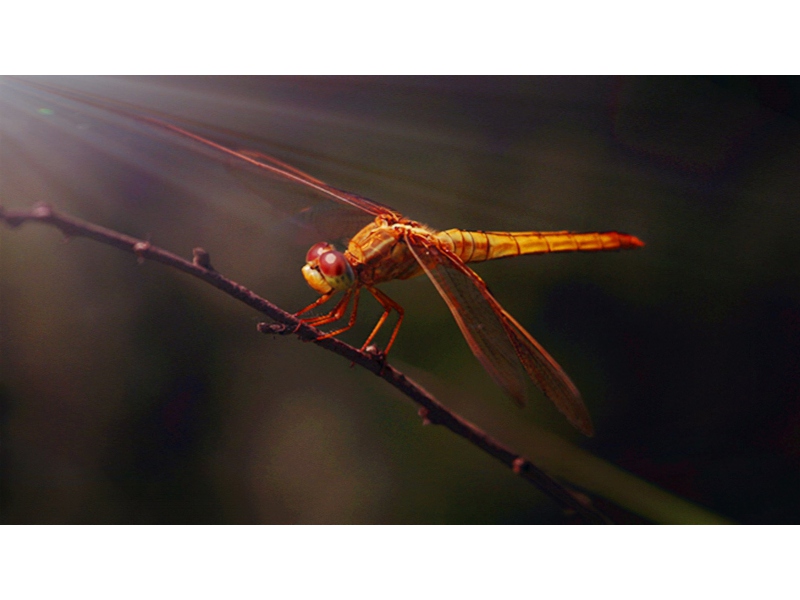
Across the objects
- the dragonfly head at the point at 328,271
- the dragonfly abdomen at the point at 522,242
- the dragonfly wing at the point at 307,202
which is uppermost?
the dragonfly abdomen at the point at 522,242

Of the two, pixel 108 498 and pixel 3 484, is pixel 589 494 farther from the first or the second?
pixel 3 484

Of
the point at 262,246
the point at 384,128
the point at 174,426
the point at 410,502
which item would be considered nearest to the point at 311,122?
the point at 384,128

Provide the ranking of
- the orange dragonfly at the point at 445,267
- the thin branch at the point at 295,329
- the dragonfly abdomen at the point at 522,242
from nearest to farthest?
the thin branch at the point at 295,329 < the orange dragonfly at the point at 445,267 < the dragonfly abdomen at the point at 522,242

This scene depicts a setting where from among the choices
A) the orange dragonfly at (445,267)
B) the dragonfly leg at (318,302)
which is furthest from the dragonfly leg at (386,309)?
the dragonfly leg at (318,302)

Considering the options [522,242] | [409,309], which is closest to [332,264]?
[409,309]

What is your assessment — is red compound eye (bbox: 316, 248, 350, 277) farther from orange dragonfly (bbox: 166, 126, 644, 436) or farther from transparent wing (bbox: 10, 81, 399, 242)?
transparent wing (bbox: 10, 81, 399, 242)

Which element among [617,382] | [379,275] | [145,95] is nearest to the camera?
[379,275]

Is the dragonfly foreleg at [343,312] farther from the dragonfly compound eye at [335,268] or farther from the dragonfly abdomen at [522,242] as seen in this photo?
the dragonfly abdomen at [522,242]
